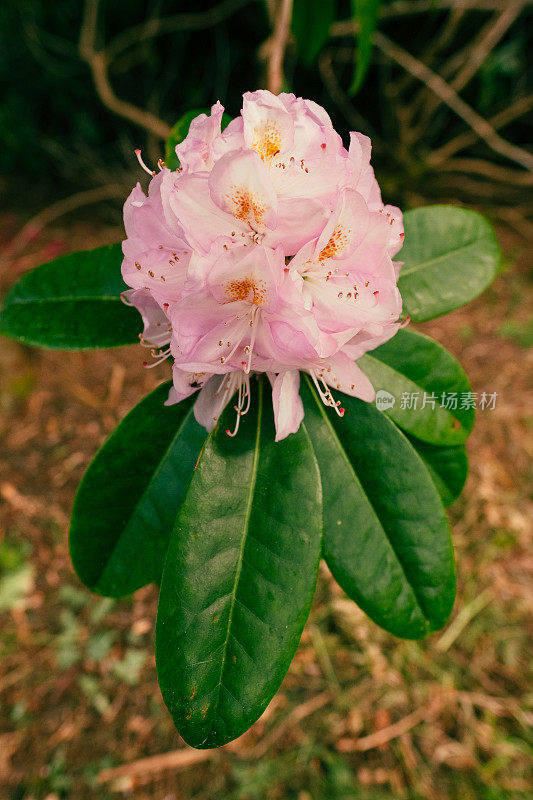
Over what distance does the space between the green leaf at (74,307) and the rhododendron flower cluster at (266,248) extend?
25cm

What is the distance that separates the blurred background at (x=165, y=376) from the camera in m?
1.67

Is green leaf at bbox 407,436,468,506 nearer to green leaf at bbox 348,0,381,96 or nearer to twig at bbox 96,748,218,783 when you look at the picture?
green leaf at bbox 348,0,381,96

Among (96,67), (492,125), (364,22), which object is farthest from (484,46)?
(364,22)

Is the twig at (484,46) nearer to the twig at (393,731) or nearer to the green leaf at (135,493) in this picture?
the green leaf at (135,493)

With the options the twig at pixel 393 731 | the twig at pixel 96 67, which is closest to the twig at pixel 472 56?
the twig at pixel 96 67

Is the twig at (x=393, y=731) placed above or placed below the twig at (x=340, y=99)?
below

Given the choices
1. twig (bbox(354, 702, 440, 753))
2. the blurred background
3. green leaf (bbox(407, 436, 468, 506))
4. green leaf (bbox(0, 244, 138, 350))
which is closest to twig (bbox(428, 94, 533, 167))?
the blurred background

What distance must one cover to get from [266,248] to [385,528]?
0.51 meters

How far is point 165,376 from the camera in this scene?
2471 millimetres

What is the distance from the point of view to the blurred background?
1.67 meters

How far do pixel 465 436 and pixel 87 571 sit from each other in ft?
2.38

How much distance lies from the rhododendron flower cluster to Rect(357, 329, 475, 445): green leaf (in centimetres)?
20

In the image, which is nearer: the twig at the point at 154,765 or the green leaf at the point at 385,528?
the green leaf at the point at 385,528

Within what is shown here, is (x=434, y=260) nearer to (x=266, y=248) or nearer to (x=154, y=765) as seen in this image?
(x=266, y=248)
